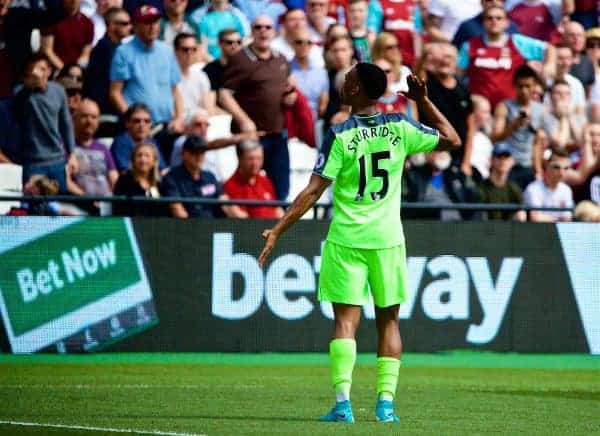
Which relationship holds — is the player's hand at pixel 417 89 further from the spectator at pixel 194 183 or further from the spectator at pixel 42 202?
the spectator at pixel 194 183

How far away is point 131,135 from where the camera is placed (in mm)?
16328

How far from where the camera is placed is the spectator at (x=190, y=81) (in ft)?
57.5

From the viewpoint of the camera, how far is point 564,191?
18.1 m

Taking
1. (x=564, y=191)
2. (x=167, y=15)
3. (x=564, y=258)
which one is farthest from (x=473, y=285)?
(x=167, y=15)

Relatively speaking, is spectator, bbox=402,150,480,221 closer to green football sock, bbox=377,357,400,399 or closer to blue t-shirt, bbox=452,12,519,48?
A: blue t-shirt, bbox=452,12,519,48

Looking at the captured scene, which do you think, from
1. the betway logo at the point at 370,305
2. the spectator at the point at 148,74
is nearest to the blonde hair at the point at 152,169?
the betway logo at the point at 370,305

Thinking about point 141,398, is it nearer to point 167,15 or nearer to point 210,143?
point 210,143

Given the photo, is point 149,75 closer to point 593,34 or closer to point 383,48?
point 383,48

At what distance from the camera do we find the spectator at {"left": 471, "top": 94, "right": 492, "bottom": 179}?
61.1 ft

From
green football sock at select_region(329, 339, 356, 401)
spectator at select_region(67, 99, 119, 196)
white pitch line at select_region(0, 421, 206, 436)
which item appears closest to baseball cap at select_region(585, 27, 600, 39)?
spectator at select_region(67, 99, 119, 196)

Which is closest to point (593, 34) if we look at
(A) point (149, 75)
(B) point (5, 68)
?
(A) point (149, 75)

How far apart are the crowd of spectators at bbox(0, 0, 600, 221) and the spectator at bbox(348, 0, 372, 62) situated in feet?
0.08

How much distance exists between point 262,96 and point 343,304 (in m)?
8.42

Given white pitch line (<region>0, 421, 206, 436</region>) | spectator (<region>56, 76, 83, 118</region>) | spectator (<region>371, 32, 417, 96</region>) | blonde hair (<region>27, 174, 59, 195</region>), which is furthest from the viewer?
spectator (<region>371, 32, 417, 96</region>)
